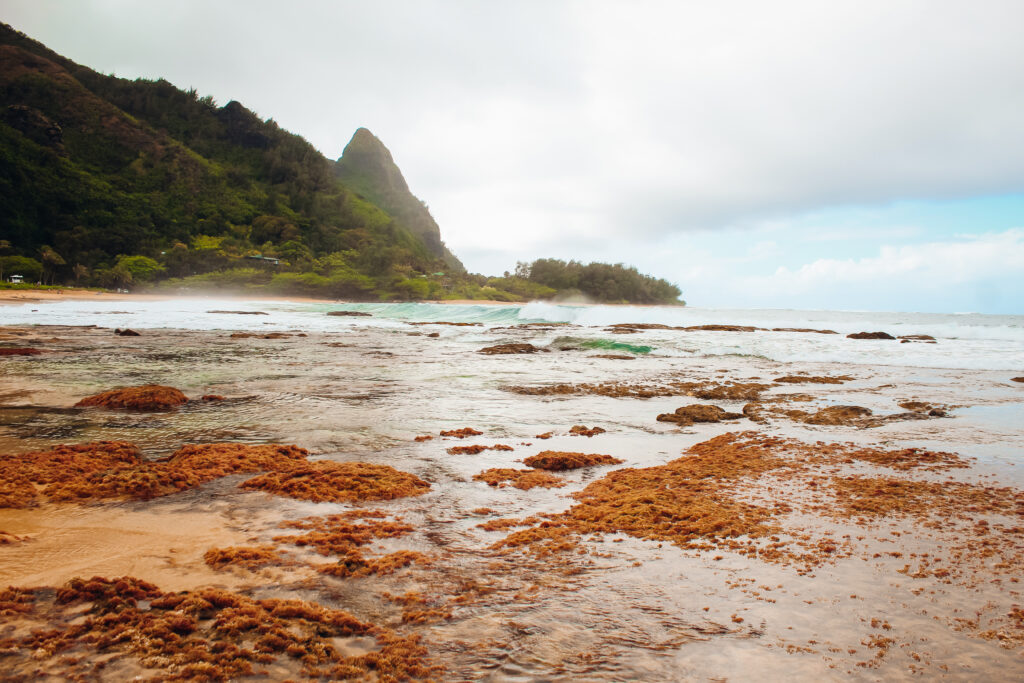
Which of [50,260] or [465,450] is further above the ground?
[50,260]

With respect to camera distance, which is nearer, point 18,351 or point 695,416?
point 695,416

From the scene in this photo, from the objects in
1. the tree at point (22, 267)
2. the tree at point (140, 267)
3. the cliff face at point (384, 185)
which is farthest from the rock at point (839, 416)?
the cliff face at point (384, 185)

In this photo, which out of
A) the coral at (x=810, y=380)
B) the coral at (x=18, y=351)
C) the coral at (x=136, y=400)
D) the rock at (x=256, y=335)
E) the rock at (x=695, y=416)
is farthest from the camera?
the rock at (x=256, y=335)

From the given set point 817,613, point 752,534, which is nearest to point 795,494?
point 752,534

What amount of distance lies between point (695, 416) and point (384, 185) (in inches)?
4705

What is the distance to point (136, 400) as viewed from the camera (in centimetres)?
621

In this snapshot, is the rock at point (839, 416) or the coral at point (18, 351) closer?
the rock at point (839, 416)

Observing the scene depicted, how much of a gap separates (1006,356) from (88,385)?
21179 millimetres

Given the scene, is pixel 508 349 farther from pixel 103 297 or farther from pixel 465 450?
pixel 103 297

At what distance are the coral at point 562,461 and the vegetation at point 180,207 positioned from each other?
57689 mm

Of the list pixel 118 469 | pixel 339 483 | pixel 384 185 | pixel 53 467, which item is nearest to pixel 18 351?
Result: pixel 53 467

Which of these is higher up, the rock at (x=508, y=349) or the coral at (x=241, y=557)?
the rock at (x=508, y=349)

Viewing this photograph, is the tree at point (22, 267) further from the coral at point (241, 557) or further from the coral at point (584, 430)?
the coral at point (241, 557)

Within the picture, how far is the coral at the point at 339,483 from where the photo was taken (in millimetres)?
3545
